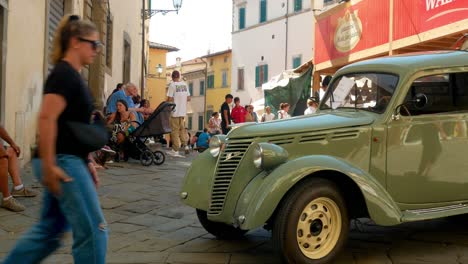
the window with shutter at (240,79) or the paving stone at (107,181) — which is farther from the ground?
the window with shutter at (240,79)

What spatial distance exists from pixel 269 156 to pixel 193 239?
1.33 metres

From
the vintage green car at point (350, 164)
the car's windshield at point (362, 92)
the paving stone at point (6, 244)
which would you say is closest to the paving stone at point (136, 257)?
the vintage green car at point (350, 164)

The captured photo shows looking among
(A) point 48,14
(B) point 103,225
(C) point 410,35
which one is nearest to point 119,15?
(A) point 48,14

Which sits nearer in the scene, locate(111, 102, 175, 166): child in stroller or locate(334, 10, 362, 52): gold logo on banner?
locate(111, 102, 175, 166): child in stroller

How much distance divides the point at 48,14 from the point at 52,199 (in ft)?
24.8

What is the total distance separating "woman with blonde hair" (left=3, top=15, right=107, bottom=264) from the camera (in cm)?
275

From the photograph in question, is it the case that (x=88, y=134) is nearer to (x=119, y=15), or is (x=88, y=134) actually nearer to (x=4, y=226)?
(x=4, y=226)

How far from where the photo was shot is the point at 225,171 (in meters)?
4.46

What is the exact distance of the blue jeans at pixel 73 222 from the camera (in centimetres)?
280

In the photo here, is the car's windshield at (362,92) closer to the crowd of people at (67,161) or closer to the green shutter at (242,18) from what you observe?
the crowd of people at (67,161)

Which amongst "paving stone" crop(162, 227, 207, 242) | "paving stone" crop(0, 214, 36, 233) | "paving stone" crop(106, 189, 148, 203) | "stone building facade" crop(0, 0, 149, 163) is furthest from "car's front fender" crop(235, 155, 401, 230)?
"paving stone" crop(106, 189, 148, 203)

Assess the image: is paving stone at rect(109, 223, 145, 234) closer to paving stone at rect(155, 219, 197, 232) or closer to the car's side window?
paving stone at rect(155, 219, 197, 232)

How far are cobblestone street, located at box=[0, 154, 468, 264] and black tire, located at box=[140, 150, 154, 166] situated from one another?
10.5 ft

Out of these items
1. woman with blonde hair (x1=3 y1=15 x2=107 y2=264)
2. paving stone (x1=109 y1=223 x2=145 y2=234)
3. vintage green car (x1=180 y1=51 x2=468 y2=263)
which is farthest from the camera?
paving stone (x1=109 y1=223 x2=145 y2=234)
